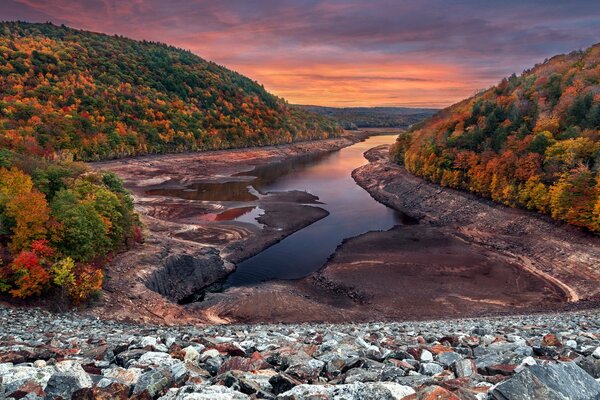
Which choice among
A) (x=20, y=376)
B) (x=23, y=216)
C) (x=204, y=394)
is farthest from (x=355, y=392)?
(x=23, y=216)

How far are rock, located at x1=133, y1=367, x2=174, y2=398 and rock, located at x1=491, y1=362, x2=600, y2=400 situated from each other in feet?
23.3

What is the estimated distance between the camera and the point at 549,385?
26.3ft

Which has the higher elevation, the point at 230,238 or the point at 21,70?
the point at 21,70

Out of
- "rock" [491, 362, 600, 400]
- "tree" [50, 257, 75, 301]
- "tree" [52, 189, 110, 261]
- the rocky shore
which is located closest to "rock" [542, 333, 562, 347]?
the rocky shore

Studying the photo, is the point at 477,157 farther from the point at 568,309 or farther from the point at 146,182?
the point at 146,182

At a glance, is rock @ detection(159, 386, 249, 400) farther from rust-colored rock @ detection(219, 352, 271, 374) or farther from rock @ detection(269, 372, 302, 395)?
rust-colored rock @ detection(219, 352, 271, 374)

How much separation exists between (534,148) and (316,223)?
135 feet

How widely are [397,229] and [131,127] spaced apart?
13056 cm

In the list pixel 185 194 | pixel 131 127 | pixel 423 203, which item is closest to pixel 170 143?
pixel 131 127

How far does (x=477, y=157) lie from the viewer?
82562 millimetres

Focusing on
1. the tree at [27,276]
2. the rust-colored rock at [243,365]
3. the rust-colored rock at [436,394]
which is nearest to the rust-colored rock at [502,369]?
the rust-colored rock at [436,394]

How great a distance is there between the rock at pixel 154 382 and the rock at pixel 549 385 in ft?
23.3

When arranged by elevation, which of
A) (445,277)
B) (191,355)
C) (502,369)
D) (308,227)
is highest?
(502,369)

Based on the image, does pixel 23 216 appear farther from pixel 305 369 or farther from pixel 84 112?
pixel 84 112
